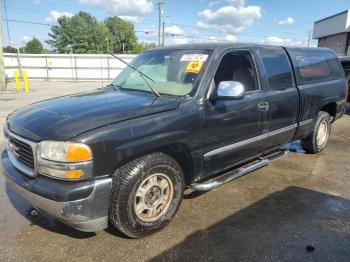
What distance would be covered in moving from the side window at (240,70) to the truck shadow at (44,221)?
2.37m

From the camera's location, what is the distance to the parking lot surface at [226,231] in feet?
9.52

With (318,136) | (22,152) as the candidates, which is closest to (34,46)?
(318,136)

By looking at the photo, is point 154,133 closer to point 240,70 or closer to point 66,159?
point 66,159

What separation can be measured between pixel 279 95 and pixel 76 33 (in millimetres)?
69716

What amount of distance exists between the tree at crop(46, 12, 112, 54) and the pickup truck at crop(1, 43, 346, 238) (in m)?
58.1

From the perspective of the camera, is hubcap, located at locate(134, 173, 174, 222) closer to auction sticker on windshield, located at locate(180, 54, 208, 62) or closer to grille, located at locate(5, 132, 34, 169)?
grille, located at locate(5, 132, 34, 169)

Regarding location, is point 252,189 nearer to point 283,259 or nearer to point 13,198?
point 283,259

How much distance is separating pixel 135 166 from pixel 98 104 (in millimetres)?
783

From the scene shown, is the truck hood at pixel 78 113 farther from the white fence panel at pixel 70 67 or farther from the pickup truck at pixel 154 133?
the white fence panel at pixel 70 67

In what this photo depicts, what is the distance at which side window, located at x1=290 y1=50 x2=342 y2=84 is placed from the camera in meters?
4.95

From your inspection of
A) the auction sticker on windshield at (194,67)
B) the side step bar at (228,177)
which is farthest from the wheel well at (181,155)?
the auction sticker on windshield at (194,67)

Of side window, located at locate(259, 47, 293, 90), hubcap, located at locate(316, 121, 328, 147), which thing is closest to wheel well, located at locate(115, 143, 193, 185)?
side window, located at locate(259, 47, 293, 90)

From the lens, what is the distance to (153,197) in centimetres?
321

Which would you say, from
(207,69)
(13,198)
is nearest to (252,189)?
(207,69)
